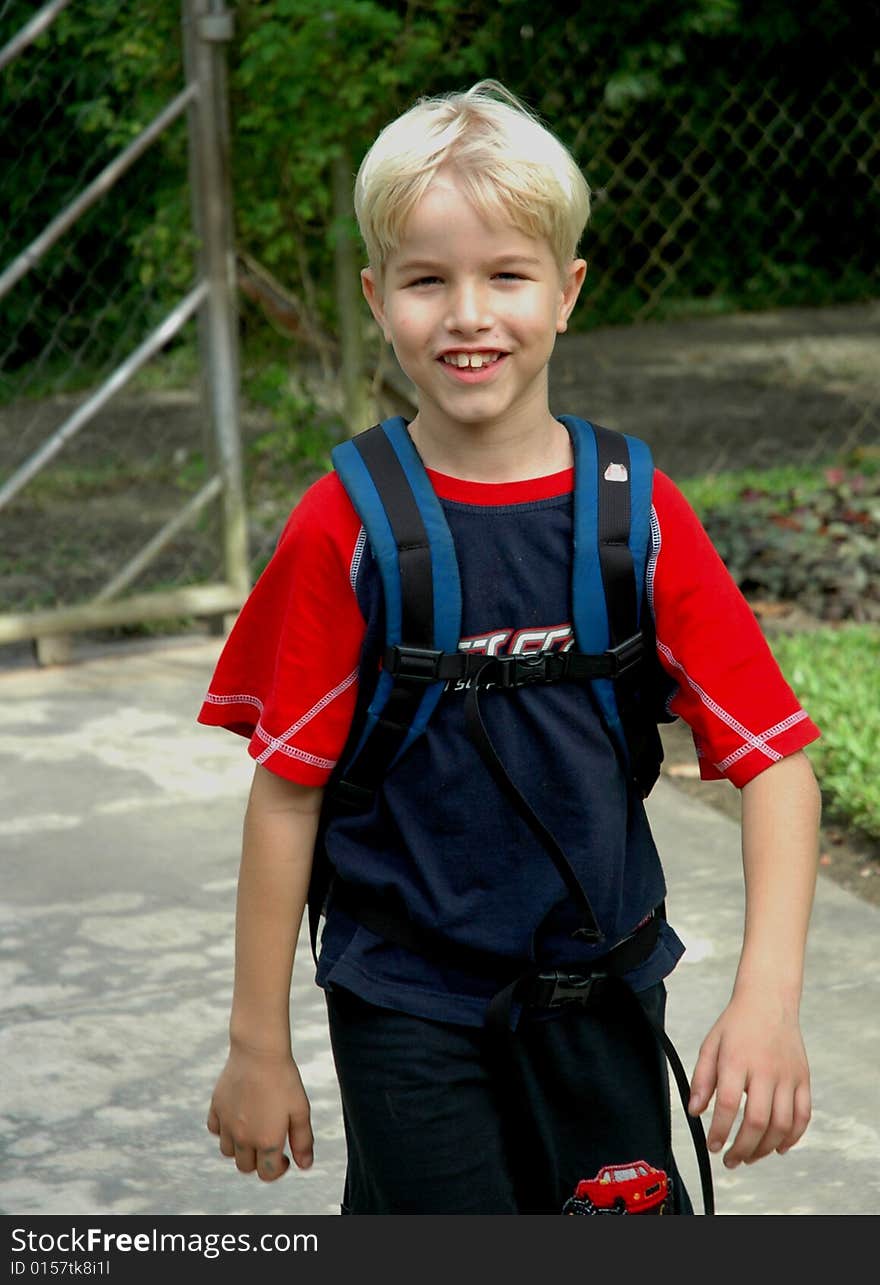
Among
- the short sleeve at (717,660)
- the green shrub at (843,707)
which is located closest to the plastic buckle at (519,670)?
the short sleeve at (717,660)

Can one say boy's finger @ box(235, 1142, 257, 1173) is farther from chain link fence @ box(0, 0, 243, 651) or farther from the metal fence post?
the metal fence post

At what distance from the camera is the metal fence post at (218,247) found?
4.87 metres

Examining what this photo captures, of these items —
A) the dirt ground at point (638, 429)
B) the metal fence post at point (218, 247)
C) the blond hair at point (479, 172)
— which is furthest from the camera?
the dirt ground at point (638, 429)

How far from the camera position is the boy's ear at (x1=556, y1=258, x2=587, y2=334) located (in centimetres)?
177

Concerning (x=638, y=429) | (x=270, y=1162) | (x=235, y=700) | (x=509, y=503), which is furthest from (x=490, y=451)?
(x=638, y=429)

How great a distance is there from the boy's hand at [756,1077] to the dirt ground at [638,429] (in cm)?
188

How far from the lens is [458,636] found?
169 centimetres

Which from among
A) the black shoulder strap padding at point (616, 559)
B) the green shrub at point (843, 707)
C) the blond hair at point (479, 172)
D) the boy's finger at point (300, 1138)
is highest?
the blond hair at point (479, 172)

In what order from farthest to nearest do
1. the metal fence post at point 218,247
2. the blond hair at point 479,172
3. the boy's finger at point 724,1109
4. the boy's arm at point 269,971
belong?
1. the metal fence post at point 218,247
2. the boy's arm at point 269,971
3. the blond hair at point 479,172
4. the boy's finger at point 724,1109

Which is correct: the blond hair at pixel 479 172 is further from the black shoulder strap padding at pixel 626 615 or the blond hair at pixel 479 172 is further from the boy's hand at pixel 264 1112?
the boy's hand at pixel 264 1112

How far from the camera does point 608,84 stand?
682 centimetres

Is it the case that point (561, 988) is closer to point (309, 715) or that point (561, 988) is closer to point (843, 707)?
point (309, 715)

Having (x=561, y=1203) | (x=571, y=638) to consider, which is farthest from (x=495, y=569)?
(x=561, y=1203)

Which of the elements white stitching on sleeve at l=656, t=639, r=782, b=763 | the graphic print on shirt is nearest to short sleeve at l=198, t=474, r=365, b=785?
the graphic print on shirt
